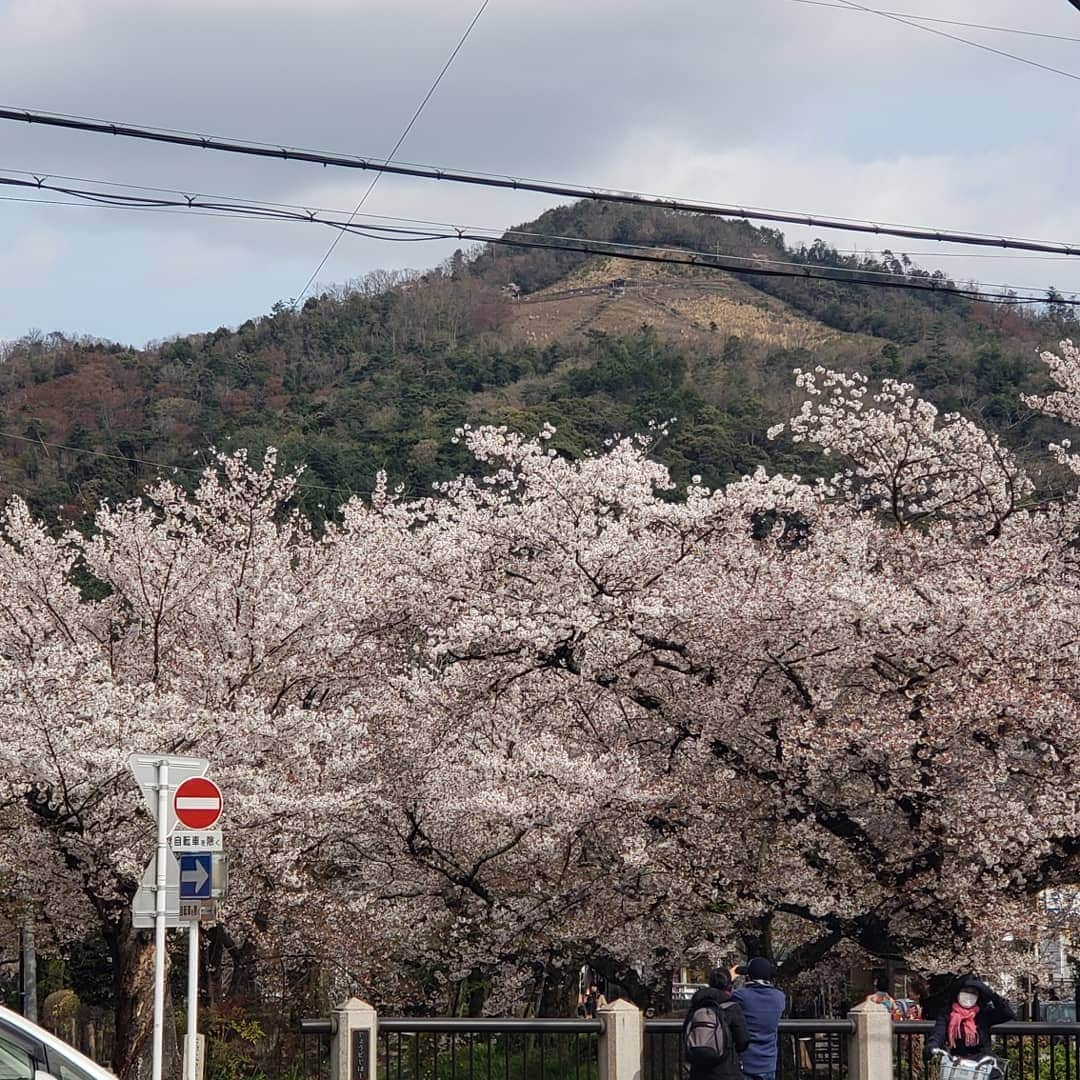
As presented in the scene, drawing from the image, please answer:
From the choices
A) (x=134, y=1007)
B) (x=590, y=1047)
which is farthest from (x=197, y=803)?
(x=134, y=1007)

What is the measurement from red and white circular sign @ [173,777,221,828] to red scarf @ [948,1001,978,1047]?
610 centimetres

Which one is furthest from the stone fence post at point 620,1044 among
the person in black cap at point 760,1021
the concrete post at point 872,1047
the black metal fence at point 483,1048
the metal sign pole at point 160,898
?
the concrete post at point 872,1047

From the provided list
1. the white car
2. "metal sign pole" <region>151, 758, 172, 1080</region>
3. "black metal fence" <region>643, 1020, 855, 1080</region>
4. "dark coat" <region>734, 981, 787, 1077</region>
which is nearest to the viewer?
the white car

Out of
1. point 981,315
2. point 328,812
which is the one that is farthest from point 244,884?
point 981,315

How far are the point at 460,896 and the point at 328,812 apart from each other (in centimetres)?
251

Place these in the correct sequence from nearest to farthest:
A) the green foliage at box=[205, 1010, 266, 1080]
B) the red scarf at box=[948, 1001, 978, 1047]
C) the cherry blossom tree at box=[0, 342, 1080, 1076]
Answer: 1. the red scarf at box=[948, 1001, 978, 1047]
2. the green foliage at box=[205, 1010, 266, 1080]
3. the cherry blossom tree at box=[0, 342, 1080, 1076]

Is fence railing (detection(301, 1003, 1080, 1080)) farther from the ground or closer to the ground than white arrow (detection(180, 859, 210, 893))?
closer to the ground

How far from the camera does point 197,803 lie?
1220 centimetres

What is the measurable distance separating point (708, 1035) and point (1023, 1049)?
13.0 ft

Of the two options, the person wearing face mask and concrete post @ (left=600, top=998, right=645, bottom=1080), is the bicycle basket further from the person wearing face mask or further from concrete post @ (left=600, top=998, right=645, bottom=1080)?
concrete post @ (left=600, top=998, right=645, bottom=1080)

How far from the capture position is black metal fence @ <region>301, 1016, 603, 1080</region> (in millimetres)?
11992

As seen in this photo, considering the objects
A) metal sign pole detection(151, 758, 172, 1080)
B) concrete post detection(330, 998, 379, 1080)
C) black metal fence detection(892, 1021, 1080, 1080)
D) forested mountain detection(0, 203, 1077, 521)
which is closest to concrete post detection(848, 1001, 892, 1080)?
black metal fence detection(892, 1021, 1080, 1080)

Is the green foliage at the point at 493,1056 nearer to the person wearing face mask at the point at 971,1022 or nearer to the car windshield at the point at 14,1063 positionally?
the person wearing face mask at the point at 971,1022

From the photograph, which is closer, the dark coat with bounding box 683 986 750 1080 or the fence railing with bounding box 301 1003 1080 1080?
the dark coat with bounding box 683 986 750 1080
